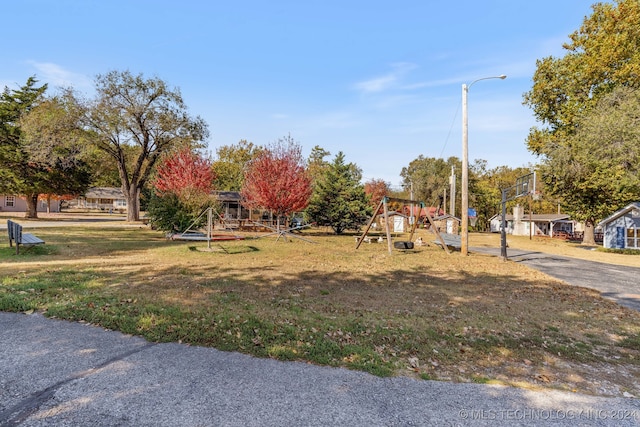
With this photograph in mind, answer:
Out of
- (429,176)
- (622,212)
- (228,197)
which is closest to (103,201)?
(228,197)

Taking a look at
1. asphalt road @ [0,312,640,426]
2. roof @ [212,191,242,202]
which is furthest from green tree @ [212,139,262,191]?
asphalt road @ [0,312,640,426]

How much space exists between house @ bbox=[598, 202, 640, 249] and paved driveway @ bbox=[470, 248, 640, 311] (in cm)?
1159

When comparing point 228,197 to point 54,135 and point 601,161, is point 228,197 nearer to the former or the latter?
point 54,135

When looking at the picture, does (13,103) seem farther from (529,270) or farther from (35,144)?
(529,270)

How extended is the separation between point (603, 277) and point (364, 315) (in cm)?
1063

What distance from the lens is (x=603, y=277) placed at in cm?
1152

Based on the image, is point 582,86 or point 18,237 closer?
point 18,237

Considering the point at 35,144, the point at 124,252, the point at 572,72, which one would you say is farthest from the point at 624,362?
the point at 35,144

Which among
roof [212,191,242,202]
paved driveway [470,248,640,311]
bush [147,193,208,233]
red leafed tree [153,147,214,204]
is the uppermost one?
red leafed tree [153,147,214,204]

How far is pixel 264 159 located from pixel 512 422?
23.3 metres

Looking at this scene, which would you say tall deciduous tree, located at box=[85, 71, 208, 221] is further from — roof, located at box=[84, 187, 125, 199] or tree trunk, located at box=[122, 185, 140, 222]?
roof, located at box=[84, 187, 125, 199]

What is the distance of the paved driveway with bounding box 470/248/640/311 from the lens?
8.72m

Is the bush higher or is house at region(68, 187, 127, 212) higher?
house at region(68, 187, 127, 212)

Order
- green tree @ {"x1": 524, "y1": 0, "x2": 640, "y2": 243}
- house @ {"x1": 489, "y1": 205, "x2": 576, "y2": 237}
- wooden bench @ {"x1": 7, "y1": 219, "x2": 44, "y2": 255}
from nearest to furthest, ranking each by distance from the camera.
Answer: wooden bench @ {"x1": 7, "y1": 219, "x2": 44, "y2": 255} < green tree @ {"x1": 524, "y1": 0, "x2": 640, "y2": 243} < house @ {"x1": 489, "y1": 205, "x2": 576, "y2": 237}
